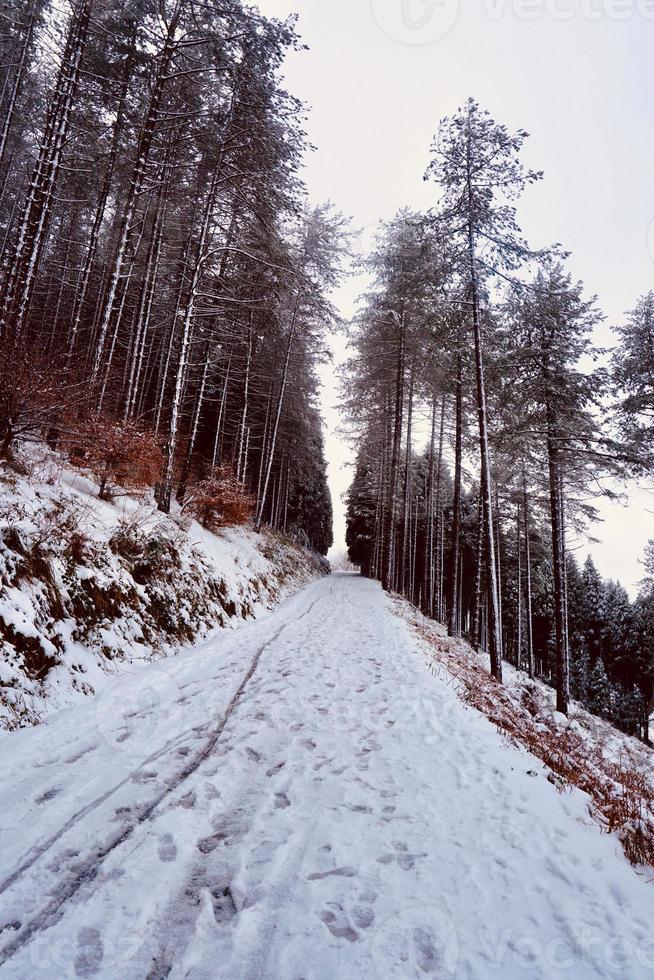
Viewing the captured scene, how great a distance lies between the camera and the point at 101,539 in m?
6.16

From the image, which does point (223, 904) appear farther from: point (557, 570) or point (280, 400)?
point (280, 400)

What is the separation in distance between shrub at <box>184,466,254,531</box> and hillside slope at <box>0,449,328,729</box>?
10.4ft

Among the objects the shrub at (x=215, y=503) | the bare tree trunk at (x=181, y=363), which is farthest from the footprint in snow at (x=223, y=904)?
the shrub at (x=215, y=503)

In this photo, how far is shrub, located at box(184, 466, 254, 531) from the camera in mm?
12609

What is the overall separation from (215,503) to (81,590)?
7.95m

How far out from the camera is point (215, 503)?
515 inches

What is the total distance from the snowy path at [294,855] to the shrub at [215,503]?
8510mm

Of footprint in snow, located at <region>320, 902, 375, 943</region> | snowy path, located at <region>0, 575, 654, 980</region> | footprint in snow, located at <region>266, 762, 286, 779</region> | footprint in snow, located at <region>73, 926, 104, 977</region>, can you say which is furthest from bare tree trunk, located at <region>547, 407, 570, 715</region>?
footprint in snow, located at <region>73, 926, 104, 977</region>

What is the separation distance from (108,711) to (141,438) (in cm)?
607

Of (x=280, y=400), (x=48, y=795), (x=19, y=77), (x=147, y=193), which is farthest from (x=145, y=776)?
(x=19, y=77)

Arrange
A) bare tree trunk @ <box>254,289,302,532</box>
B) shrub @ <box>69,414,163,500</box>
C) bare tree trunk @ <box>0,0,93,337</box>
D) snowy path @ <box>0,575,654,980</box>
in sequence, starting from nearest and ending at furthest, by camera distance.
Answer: snowy path @ <box>0,575,654,980</box> < shrub @ <box>69,414,163,500</box> < bare tree trunk @ <box>0,0,93,337</box> < bare tree trunk @ <box>254,289,302,532</box>

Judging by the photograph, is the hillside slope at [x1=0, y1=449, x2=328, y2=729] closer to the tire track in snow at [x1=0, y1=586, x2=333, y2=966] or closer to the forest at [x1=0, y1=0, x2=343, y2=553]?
the forest at [x1=0, y1=0, x2=343, y2=553]

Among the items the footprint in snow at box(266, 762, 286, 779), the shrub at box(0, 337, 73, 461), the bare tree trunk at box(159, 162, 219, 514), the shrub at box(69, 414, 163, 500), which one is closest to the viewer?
the footprint in snow at box(266, 762, 286, 779)

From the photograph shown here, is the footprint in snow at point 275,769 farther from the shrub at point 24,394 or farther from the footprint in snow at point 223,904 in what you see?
the shrub at point 24,394
